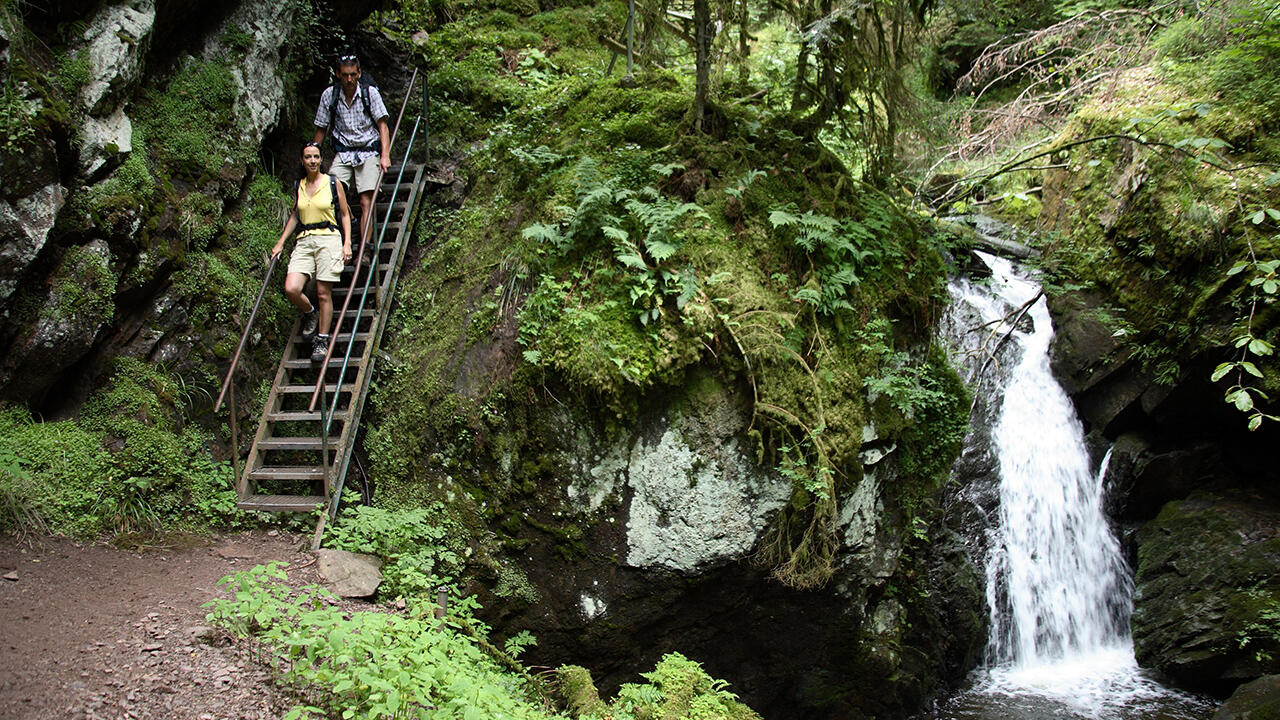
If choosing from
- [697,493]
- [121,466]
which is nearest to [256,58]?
[121,466]

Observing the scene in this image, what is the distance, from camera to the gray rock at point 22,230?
4.95m

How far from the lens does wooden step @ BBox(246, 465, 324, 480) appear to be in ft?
20.1

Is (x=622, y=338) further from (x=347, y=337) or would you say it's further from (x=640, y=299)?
(x=347, y=337)

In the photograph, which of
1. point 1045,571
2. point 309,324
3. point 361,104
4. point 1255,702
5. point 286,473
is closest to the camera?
point 286,473

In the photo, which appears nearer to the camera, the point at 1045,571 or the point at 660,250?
the point at 660,250

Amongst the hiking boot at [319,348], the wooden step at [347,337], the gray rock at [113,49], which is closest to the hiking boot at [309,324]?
the wooden step at [347,337]

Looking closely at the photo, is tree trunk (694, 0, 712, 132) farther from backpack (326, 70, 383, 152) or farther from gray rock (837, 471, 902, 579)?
gray rock (837, 471, 902, 579)

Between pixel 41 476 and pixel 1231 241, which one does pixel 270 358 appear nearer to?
pixel 41 476

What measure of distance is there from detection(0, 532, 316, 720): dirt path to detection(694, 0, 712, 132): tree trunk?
5.84 meters

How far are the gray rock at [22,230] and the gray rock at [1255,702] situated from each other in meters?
11.1

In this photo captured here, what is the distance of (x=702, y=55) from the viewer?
6.95 metres

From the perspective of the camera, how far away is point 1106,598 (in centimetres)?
841

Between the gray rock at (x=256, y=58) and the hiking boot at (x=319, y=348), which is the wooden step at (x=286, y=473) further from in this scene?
the gray rock at (x=256, y=58)

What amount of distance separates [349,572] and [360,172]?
4527 mm
